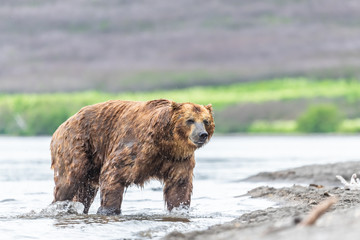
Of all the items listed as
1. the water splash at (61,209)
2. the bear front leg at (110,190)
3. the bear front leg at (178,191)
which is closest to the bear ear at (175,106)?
the bear front leg at (178,191)

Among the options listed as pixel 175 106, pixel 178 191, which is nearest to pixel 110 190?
pixel 178 191

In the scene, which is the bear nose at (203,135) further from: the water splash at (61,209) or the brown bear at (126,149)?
A: the water splash at (61,209)

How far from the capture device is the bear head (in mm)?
9645

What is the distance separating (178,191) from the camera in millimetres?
10414

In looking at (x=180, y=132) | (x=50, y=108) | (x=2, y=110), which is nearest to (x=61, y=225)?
(x=180, y=132)

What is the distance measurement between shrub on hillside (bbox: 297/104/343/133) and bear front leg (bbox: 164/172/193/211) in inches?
5248

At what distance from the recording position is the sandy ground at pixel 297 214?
564cm

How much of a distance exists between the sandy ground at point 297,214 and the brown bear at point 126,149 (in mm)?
1300

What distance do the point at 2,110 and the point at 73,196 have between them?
128 meters

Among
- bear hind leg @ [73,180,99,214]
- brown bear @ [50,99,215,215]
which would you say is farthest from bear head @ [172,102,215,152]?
bear hind leg @ [73,180,99,214]

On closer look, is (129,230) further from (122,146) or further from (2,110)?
(2,110)

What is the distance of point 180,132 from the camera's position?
9.84 m

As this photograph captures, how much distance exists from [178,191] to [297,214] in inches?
86.7

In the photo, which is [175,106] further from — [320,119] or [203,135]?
[320,119]
